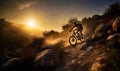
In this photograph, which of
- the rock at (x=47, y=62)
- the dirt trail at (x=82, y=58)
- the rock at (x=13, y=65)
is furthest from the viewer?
the rock at (x=13, y=65)

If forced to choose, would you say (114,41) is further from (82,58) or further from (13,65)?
(13,65)

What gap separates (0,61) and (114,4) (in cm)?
1636

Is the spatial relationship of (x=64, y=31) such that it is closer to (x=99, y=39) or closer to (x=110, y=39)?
(x=99, y=39)

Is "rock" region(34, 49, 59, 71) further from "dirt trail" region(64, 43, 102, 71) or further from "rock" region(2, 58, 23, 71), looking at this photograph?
"rock" region(2, 58, 23, 71)

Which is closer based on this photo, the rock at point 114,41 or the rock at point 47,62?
the rock at point 47,62

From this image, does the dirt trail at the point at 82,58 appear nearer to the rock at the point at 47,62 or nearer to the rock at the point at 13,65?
the rock at the point at 47,62

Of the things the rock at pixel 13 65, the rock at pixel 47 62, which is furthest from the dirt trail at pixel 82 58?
the rock at pixel 13 65

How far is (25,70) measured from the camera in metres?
12.8

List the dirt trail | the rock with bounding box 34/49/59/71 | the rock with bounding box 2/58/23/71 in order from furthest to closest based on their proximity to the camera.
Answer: the rock with bounding box 2/58/23/71 < the rock with bounding box 34/49/59/71 < the dirt trail

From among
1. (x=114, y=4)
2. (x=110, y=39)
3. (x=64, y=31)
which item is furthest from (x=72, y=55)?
(x=64, y=31)

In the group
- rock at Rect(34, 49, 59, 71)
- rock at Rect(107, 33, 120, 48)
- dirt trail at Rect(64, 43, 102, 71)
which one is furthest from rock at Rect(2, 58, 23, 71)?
rock at Rect(107, 33, 120, 48)

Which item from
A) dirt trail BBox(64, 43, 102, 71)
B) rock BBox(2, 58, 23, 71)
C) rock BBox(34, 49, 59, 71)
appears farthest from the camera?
rock BBox(2, 58, 23, 71)

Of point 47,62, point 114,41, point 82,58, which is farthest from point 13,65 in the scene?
point 114,41

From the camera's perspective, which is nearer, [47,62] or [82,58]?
[47,62]
